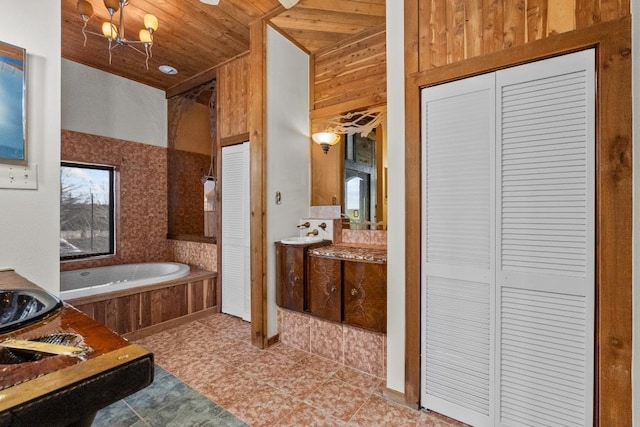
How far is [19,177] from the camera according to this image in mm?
1492

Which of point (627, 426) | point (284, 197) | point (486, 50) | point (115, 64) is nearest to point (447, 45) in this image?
point (486, 50)

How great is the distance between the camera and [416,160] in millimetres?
1735

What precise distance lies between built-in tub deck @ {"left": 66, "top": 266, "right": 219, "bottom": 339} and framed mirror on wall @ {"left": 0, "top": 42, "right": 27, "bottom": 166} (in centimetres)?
142

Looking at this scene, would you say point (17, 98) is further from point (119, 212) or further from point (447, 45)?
point (119, 212)

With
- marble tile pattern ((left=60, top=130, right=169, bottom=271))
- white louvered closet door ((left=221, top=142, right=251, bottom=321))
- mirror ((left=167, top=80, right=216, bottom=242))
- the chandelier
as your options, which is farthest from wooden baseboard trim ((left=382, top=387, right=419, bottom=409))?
marble tile pattern ((left=60, top=130, right=169, bottom=271))

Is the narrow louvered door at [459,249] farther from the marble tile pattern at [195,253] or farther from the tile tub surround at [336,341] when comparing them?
the marble tile pattern at [195,253]

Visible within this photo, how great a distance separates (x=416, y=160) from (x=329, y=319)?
136cm

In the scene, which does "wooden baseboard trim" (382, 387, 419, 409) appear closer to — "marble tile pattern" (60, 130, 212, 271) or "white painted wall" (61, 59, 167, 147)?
"marble tile pattern" (60, 130, 212, 271)

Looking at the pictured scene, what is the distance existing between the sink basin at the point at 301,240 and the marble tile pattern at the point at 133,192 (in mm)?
2344

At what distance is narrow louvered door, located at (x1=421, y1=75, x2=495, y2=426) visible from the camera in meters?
1.55

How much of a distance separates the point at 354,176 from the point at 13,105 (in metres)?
2.22

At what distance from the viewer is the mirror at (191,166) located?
3939 millimetres

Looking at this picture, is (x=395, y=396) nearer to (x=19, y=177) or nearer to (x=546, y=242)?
(x=546, y=242)

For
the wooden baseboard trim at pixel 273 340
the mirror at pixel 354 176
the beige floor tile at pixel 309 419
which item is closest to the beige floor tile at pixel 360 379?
the beige floor tile at pixel 309 419
